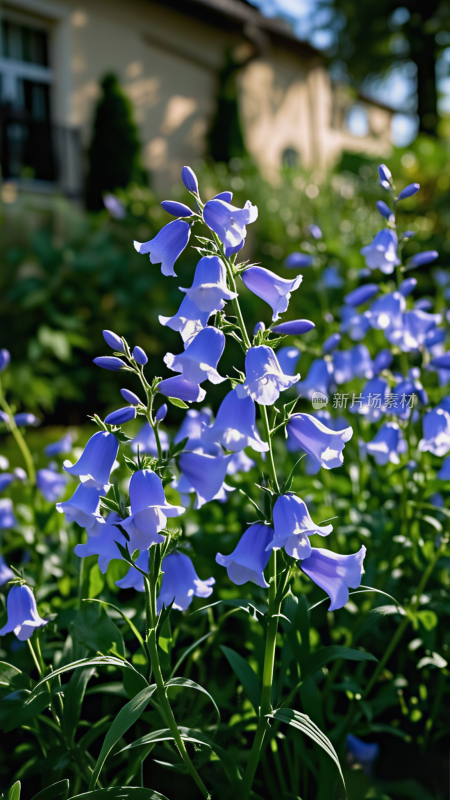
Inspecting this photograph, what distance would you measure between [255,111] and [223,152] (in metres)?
1.94

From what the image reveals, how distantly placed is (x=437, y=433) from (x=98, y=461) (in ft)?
2.95

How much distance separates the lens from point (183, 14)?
10.3 meters

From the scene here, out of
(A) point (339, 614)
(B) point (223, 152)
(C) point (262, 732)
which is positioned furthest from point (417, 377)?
(B) point (223, 152)

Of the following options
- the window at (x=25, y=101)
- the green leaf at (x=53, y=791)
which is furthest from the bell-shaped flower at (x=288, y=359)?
the window at (x=25, y=101)

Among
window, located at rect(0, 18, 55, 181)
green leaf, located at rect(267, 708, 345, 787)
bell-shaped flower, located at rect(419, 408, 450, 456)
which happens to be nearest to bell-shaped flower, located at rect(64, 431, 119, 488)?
green leaf, located at rect(267, 708, 345, 787)

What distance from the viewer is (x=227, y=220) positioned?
968mm

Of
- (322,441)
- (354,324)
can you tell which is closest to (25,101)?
(354,324)

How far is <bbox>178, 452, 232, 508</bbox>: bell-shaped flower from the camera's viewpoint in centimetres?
102

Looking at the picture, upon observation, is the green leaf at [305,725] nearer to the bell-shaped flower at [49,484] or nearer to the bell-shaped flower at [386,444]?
the bell-shaped flower at [386,444]

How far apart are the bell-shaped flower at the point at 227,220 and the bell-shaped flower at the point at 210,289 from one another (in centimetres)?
4

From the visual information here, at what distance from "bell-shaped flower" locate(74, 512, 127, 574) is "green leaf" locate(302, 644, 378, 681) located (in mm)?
397

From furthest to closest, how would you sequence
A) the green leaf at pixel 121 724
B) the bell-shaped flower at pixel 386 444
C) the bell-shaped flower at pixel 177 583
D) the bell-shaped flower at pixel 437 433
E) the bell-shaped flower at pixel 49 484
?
the bell-shaped flower at pixel 49 484
the bell-shaped flower at pixel 386 444
the bell-shaped flower at pixel 437 433
the bell-shaped flower at pixel 177 583
the green leaf at pixel 121 724

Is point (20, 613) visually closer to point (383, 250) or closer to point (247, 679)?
point (247, 679)

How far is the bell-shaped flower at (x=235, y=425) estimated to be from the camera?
99 cm
